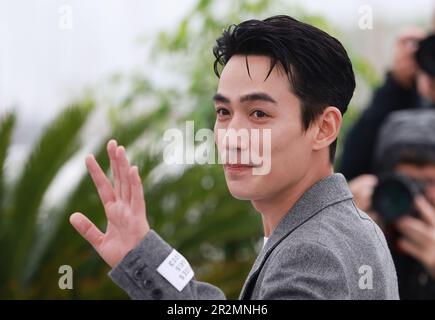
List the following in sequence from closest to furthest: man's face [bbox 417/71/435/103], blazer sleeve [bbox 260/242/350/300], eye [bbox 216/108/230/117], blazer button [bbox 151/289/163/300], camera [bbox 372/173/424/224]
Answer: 1. blazer sleeve [bbox 260/242/350/300]
2. blazer button [bbox 151/289/163/300]
3. eye [bbox 216/108/230/117]
4. camera [bbox 372/173/424/224]
5. man's face [bbox 417/71/435/103]

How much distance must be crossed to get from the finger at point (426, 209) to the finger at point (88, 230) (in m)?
1.44

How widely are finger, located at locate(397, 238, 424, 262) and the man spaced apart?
116cm

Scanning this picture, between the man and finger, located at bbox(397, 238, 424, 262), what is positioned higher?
the man

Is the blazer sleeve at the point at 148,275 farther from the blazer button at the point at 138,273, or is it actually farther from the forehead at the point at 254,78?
the forehead at the point at 254,78

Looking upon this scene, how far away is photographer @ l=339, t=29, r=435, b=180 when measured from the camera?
11.0ft

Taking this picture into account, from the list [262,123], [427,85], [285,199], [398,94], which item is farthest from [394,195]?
[262,123]

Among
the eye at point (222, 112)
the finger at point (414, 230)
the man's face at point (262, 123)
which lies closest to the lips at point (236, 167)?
the man's face at point (262, 123)

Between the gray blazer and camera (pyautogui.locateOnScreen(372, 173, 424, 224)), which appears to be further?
camera (pyautogui.locateOnScreen(372, 173, 424, 224))

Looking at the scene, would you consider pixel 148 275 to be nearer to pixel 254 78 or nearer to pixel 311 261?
pixel 311 261

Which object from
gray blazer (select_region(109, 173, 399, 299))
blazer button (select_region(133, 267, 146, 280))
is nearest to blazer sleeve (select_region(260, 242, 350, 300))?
gray blazer (select_region(109, 173, 399, 299))

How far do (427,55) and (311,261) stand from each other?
2.05 metres

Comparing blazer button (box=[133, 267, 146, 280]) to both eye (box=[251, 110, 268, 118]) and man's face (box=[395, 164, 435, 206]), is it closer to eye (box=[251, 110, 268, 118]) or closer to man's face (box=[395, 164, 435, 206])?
eye (box=[251, 110, 268, 118])

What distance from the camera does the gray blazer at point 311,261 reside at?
5.01 ft

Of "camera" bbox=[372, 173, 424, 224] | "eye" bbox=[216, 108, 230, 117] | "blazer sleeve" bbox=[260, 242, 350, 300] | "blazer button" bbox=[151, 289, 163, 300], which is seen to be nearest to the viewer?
"blazer sleeve" bbox=[260, 242, 350, 300]
